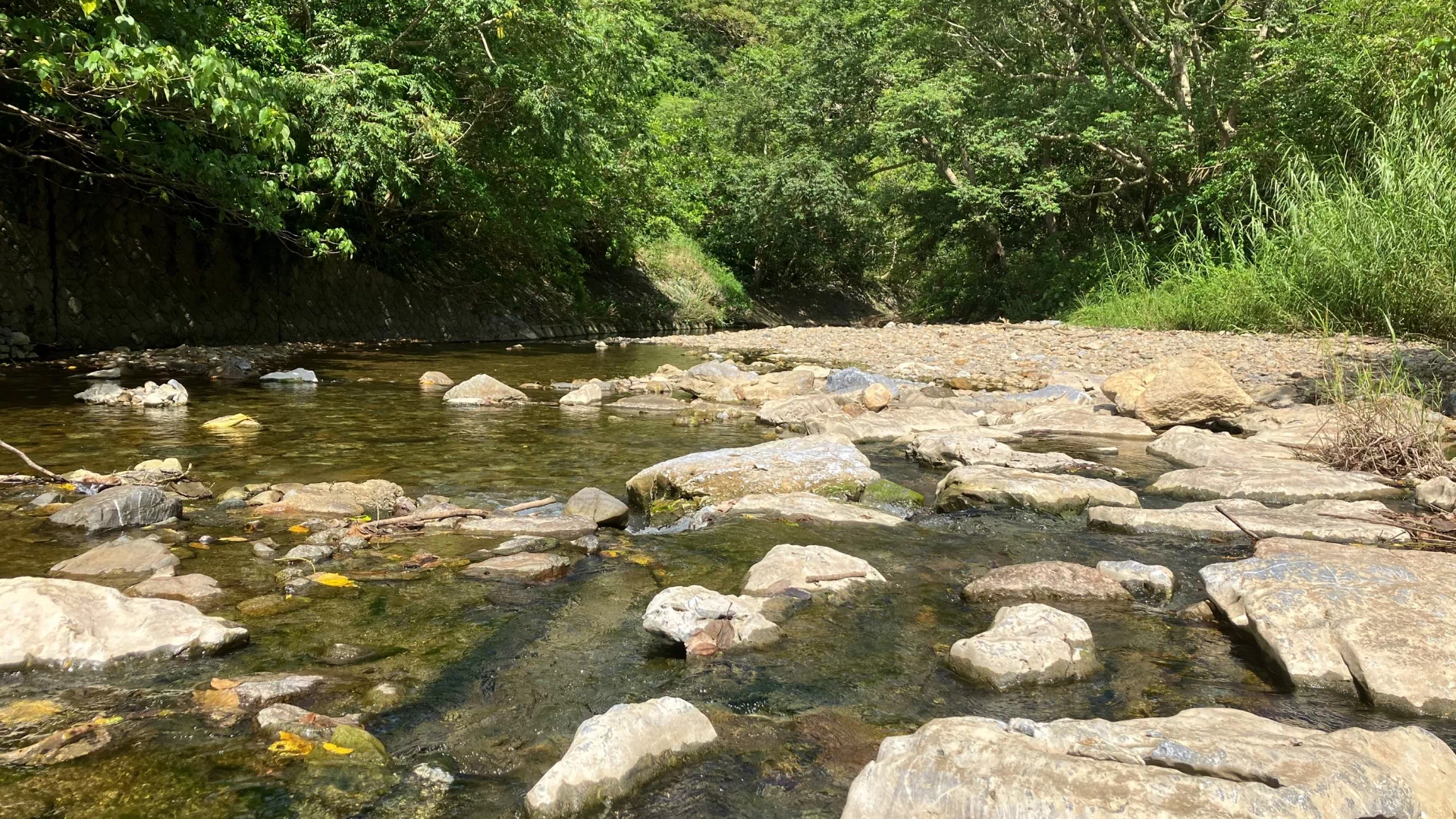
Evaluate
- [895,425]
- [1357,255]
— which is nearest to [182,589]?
[895,425]

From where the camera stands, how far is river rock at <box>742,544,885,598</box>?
3.44m

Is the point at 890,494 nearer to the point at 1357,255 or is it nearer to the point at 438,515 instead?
the point at 438,515

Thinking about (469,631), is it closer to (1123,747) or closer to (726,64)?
(1123,747)

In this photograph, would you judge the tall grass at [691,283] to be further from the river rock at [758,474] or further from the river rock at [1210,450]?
the river rock at [758,474]

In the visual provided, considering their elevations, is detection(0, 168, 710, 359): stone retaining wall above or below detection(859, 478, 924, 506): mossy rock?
above

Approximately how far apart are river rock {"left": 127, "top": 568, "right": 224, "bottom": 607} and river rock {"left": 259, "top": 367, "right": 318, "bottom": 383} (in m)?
7.04

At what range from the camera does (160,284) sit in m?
12.9

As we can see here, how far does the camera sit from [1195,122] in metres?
17.4

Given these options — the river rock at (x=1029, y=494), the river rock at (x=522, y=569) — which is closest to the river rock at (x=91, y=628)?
the river rock at (x=522, y=569)

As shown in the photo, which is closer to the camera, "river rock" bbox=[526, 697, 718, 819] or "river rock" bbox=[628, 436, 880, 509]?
"river rock" bbox=[526, 697, 718, 819]

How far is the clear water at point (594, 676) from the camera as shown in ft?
6.84

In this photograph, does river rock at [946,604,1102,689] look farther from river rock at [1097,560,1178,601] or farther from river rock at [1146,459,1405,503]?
river rock at [1146,459,1405,503]

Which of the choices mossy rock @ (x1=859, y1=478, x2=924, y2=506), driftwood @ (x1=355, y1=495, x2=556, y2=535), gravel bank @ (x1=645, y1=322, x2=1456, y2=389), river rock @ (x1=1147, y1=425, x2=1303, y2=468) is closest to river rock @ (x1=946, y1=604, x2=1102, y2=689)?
mossy rock @ (x1=859, y1=478, x2=924, y2=506)

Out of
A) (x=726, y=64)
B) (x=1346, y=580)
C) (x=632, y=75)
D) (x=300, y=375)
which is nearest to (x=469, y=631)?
(x=1346, y=580)
